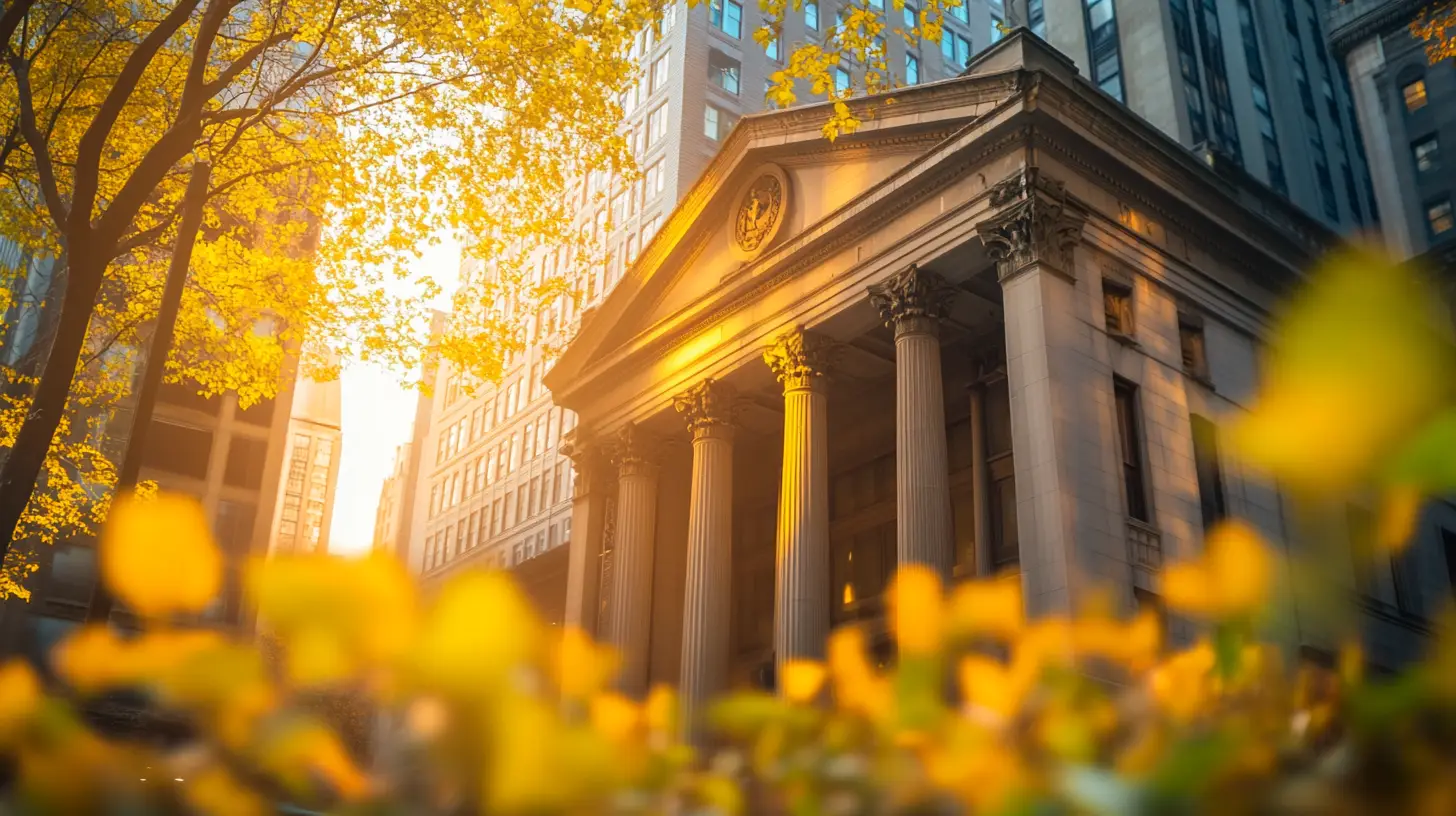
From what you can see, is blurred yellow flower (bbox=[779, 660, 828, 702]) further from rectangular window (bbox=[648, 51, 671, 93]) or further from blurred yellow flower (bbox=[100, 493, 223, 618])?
rectangular window (bbox=[648, 51, 671, 93])

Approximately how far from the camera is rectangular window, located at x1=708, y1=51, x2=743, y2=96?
6309 centimetres

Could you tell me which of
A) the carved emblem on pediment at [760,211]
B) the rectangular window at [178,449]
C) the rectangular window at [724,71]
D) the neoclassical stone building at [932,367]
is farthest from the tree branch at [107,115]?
the rectangular window at [724,71]

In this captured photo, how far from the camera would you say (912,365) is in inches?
981

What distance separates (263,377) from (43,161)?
8.51 m

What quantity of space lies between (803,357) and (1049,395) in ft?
25.5

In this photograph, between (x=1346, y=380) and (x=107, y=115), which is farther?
(x=107, y=115)

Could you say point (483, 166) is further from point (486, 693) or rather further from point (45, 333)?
point (45, 333)

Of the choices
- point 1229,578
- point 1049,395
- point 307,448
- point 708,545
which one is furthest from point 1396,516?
point 307,448

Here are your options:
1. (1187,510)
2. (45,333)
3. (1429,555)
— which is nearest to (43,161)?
(1187,510)

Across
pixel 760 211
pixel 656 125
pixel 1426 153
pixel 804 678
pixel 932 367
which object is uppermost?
pixel 656 125

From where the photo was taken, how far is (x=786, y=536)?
26312 millimetres

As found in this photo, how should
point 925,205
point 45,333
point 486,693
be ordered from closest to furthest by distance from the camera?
point 486,693 < point 925,205 < point 45,333

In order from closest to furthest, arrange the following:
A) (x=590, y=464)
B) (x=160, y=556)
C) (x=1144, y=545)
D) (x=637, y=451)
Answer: (x=160, y=556) < (x=1144, y=545) < (x=637, y=451) < (x=590, y=464)

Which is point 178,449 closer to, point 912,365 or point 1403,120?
point 912,365
